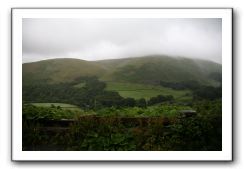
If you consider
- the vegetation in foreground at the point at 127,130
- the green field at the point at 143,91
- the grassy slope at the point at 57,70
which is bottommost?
the vegetation in foreground at the point at 127,130

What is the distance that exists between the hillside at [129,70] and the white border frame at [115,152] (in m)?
0.13

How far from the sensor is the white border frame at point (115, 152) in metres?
5.52

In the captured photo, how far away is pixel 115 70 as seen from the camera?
560cm

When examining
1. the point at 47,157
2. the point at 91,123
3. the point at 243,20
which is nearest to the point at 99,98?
the point at 91,123

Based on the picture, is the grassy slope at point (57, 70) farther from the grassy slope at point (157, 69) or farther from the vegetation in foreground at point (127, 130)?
the vegetation in foreground at point (127, 130)

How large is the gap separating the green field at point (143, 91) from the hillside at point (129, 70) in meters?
0.06

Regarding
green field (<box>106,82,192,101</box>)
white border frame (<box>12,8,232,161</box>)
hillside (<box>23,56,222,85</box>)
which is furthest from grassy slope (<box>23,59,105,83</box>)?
green field (<box>106,82,192,101</box>)

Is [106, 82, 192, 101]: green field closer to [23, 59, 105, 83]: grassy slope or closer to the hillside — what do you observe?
the hillside

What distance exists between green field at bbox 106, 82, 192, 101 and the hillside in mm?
56

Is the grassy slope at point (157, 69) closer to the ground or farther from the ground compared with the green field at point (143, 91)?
farther from the ground

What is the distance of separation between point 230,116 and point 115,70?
1.33 meters

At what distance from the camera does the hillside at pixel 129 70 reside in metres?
5.56

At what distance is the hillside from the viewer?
556 centimetres

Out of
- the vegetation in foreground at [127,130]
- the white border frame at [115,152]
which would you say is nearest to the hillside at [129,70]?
the white border frame at [115,152]
